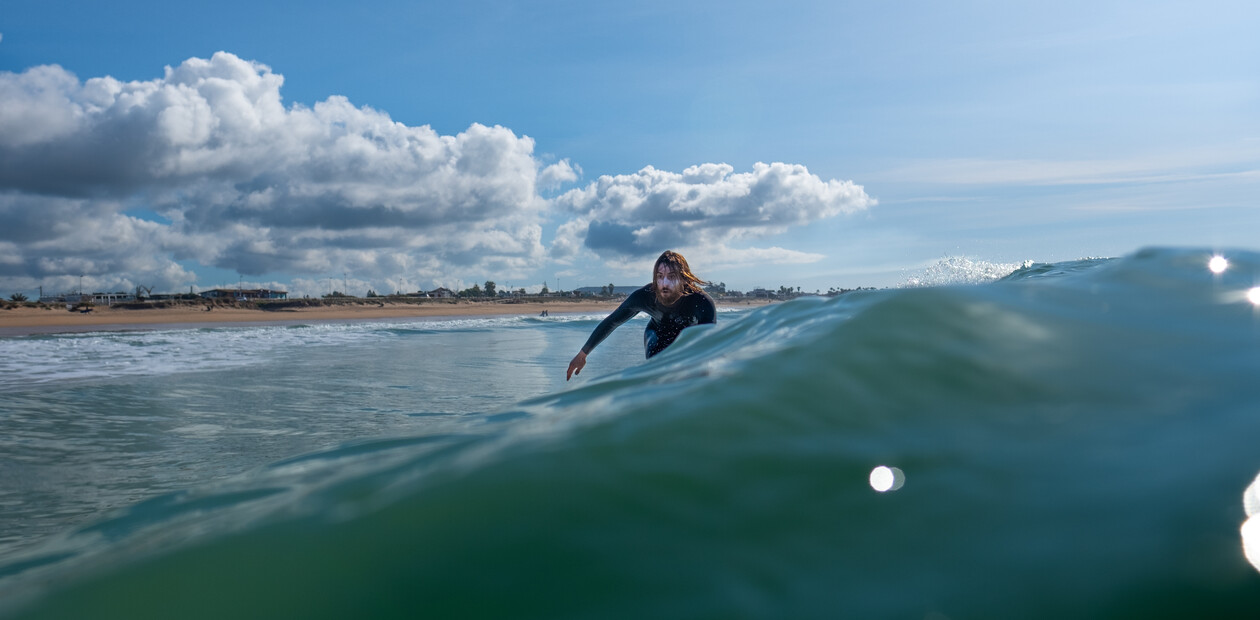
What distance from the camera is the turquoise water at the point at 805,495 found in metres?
1.10

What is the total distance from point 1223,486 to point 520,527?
137cm

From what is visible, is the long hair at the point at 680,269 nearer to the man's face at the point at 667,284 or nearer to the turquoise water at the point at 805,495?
the man's face at the point at 667,284

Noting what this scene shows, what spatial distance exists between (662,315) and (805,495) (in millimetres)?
4190

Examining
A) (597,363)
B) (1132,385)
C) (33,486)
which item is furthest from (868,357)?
(597,363)

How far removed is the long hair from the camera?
5336 mm

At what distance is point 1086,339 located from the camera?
6.95 ft

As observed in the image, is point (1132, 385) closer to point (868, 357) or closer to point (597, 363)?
point (868, 357)

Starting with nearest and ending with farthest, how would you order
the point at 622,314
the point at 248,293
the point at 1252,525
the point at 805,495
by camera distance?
the point at 1252,525 < the point at 805,495 < the point at 622,314 < the point at 248,293

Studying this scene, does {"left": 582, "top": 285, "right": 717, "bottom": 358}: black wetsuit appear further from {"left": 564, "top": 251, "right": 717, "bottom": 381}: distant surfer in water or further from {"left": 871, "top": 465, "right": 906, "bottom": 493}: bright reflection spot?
{"left": 871, "top": 465, "right": 906, "bottom": 493}: bright reflection spot

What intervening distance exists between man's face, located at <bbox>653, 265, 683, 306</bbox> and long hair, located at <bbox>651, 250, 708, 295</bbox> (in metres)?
0.03

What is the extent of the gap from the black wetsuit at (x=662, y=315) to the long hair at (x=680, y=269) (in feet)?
0.21

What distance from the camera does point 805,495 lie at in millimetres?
1364

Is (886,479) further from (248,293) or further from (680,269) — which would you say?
(248,293)

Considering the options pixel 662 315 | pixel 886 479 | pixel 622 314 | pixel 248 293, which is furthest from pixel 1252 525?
pixel 248 293
